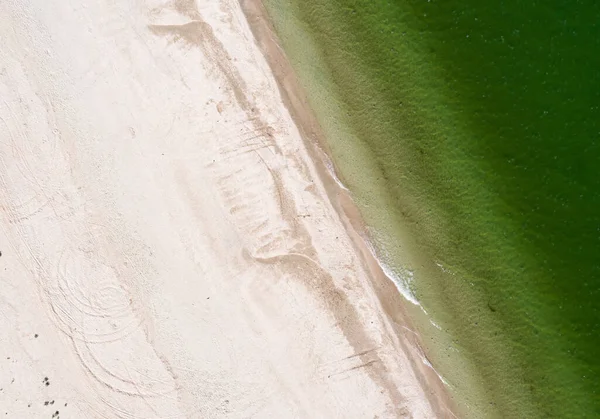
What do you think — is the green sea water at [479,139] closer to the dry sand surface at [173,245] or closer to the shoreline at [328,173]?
the shoreline at [328,173]

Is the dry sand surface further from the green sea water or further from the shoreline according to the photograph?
the green sea water

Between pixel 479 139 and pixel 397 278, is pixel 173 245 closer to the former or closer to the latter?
pixel 397 278

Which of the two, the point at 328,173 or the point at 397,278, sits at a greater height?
the point at 328,173

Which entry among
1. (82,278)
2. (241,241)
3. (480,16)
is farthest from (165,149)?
(480,16)

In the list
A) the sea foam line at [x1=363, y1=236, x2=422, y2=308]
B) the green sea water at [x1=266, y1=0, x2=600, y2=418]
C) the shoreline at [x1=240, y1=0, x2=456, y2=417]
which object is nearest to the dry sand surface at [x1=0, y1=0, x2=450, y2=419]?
the shoreline at [x1=240, y1=0, x2=456, y2=417]

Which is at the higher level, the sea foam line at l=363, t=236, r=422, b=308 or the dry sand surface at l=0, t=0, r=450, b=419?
the dry sand surface at l=0, t=0, r=450, b=419

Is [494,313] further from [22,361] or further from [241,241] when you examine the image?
[22,361]

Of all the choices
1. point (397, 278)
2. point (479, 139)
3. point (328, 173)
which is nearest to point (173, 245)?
point (328, 173)
